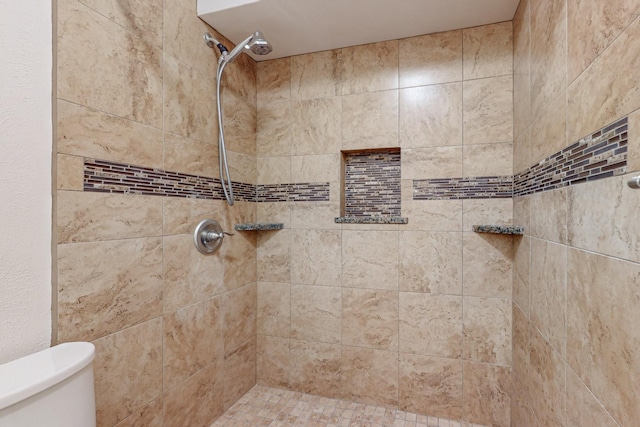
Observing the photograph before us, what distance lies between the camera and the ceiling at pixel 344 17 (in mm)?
1570

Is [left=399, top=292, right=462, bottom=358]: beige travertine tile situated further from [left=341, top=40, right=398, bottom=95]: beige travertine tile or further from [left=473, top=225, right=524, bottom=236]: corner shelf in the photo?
[left=341, top=40, right=398, bottom=95]: beige travertine tile

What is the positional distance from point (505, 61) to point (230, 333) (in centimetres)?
213

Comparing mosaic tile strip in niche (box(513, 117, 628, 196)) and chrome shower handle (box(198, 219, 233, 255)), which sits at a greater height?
mosaic tile strip in niche (box(513, 117, 628, 196))

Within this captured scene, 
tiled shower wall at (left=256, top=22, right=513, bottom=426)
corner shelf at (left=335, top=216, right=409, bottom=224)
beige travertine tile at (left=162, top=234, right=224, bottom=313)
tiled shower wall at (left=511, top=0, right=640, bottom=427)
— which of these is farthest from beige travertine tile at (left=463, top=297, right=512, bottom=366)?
beige travertine tile at (left=162, top=234, right=224, bottom=313)

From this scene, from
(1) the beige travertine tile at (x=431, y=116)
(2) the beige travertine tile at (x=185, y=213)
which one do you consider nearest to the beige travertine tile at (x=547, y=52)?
(1) the beige travertine tile at (x=431, y=116)

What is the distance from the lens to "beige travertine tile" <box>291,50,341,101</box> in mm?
2004

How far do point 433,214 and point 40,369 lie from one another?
5.67 ft

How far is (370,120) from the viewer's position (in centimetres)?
193

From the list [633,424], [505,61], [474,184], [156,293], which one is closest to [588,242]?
[633,424]

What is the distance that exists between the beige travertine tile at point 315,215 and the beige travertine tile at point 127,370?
968 mm

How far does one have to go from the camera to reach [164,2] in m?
1.43

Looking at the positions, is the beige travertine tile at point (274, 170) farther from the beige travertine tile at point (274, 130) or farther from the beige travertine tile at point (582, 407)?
the beige travertine tile at point (582, 407)

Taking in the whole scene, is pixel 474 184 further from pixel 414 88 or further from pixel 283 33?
pixel 283 33

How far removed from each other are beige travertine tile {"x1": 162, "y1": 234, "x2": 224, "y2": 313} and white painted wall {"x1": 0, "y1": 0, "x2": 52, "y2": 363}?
474mm
